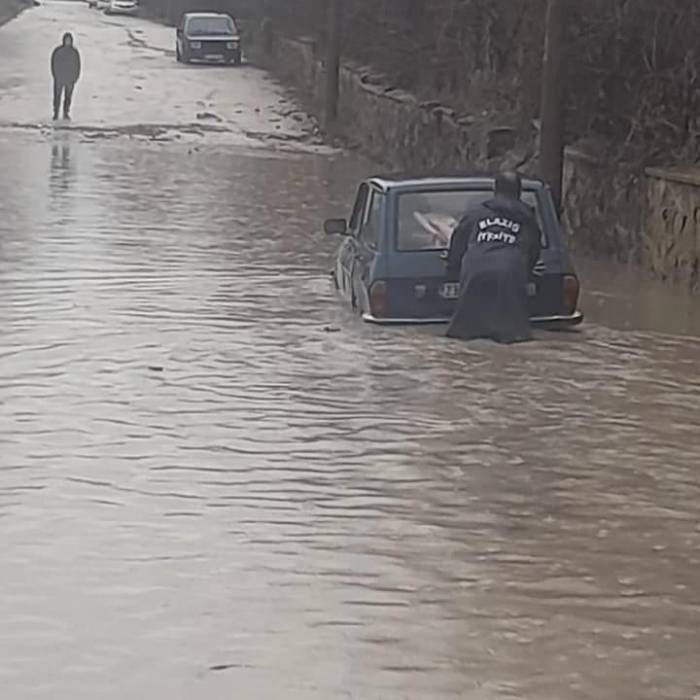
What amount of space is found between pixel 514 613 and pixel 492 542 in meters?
1.12

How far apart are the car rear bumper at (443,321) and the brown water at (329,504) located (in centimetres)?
9

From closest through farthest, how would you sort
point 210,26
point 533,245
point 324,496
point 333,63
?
point 324,496
point 533,245
point 333,63
point 210,26

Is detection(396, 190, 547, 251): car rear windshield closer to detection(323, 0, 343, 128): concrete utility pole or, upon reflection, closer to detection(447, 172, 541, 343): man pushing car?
detection(447, 172, 541, 343): man pushing car

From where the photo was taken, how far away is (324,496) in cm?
957

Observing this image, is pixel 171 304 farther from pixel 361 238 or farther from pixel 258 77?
pixel 258 77

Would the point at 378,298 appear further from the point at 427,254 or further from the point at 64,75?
A: the point at 64,75

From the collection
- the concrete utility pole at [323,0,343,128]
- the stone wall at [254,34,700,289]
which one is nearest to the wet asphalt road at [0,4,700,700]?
the stone wall at [254,34,700,289]

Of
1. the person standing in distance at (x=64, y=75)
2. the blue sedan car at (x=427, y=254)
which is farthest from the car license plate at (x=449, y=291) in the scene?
the person standing in distance at (x=64, y=75)

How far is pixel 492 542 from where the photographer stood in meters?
8.69

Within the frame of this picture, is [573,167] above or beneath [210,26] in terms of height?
above

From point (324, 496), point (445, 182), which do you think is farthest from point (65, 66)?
point (324, 496)

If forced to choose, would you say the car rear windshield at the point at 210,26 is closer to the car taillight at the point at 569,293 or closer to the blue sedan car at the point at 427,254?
the blue sedan car at the point at 427,254

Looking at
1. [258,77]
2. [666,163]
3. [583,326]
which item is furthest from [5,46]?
[583,326]

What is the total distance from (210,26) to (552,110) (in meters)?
36.1
